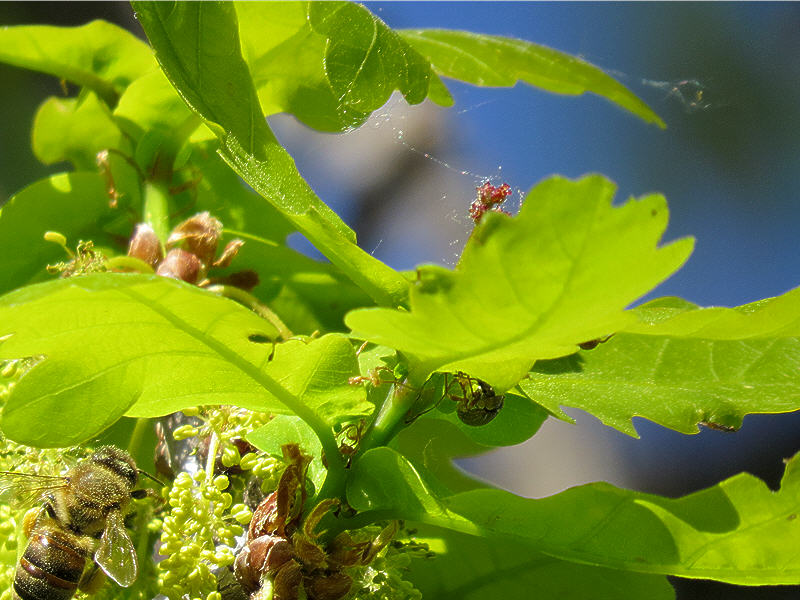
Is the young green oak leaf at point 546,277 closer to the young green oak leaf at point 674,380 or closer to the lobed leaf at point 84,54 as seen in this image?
the young green oak leaf at point 674,380

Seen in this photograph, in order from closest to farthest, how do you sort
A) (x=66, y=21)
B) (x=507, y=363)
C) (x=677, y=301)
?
(x=507, y=363) → (x=677, y=301) → (x=66, y=21)

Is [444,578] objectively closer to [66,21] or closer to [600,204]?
[600,204]

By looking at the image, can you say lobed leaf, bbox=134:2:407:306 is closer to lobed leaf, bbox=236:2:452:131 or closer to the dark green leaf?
lobed leaf, bbox=236:2:452:131

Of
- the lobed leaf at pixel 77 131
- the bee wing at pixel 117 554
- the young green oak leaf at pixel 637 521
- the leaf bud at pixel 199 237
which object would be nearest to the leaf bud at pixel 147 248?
the leaf bud at pixel 199 237

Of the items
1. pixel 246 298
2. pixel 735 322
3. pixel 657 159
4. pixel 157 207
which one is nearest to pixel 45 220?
pixel 157 207

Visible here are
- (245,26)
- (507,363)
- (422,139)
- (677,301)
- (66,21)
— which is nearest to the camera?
(507,363)

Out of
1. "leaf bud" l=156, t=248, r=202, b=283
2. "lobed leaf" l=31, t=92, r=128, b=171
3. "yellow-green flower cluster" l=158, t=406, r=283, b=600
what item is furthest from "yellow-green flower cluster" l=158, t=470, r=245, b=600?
"lobed leaf" l=31, t=92, r=128, b=171

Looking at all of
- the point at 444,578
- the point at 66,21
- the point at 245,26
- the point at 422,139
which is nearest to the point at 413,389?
the point at 444,578

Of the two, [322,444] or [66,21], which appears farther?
[66,21]
